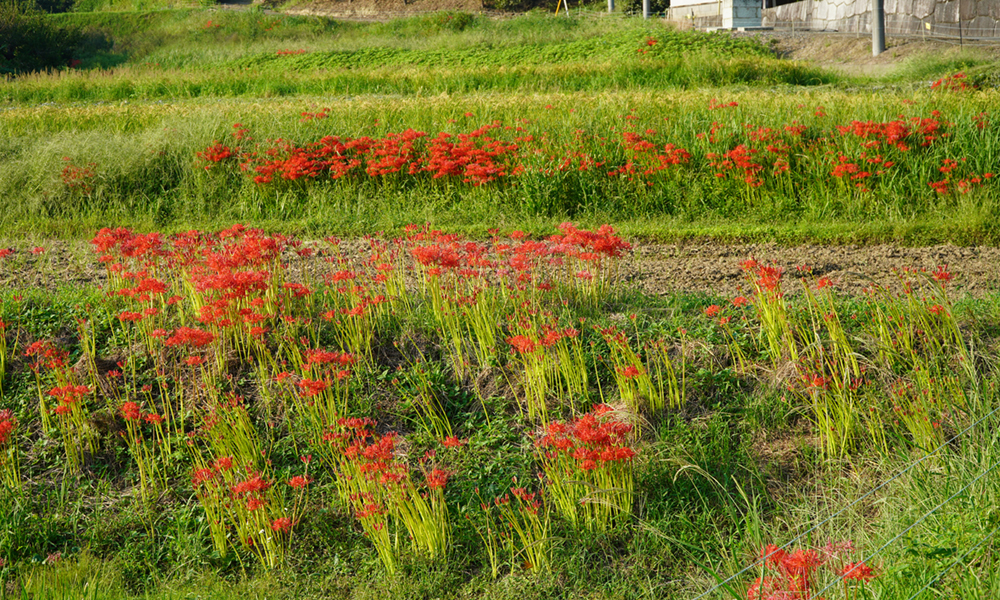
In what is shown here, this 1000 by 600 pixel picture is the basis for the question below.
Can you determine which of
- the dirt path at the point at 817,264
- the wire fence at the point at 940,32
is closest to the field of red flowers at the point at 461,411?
the dirt path at the point at 817,264

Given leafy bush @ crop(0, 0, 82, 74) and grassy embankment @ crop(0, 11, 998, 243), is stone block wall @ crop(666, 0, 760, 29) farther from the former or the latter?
leafy bush @ crop(0, 0, 82, 74)

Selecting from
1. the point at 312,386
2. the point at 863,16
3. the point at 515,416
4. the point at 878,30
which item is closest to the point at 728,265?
the point at 515,416

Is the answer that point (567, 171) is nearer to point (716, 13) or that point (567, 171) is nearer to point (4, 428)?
point (4, 428)

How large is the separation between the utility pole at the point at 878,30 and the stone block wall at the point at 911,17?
2.67 metres

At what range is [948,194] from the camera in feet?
25.0

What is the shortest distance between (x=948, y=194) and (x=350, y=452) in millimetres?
6835

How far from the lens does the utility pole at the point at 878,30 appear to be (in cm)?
1744

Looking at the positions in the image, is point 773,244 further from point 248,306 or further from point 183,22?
point 183,22

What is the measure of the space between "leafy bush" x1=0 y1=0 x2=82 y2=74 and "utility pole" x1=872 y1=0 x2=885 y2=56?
84.7 feet

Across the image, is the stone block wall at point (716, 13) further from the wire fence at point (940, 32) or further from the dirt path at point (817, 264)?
the dirt path at point (817, 264)

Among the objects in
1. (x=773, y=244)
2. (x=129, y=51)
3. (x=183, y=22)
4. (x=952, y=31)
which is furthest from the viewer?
(x=183, y=22)

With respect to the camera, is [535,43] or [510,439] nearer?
[510,439]

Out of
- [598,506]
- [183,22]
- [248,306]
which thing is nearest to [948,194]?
[598,506]

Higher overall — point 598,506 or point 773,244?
point 773,244
